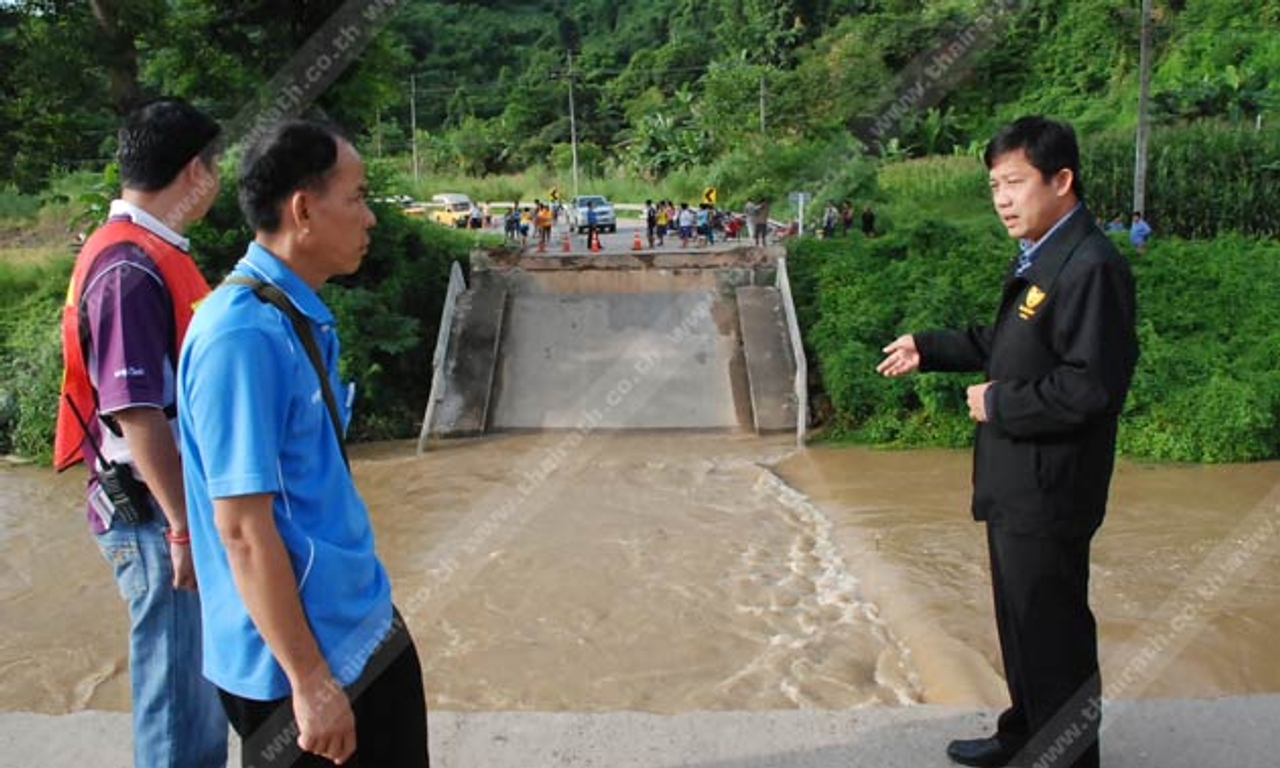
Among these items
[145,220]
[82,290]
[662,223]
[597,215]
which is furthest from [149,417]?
[597,215]

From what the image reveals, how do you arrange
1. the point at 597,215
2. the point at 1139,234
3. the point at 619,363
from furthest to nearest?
the point at 597,215, the point at 1139,234, the point at 619,363

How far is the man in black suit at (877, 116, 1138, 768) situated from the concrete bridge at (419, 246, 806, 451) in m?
9.90

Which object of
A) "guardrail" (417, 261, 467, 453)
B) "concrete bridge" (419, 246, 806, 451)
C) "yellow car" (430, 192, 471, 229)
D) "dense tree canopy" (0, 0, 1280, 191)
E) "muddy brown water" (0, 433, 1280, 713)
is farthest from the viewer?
"yellow car" (430, 192, 471, 229)

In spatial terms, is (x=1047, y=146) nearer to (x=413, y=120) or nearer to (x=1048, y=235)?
(x=1048, y=235)

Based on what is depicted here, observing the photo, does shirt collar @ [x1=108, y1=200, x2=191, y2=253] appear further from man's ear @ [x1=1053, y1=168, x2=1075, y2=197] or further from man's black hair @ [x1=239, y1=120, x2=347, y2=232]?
man's ear @ [x1=1053, y1=168, x2=1075, y2=197]

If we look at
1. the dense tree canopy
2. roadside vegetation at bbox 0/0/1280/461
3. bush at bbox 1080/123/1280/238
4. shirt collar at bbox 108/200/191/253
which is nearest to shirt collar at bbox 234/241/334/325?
shirt collar at bbox 108/200/191/253

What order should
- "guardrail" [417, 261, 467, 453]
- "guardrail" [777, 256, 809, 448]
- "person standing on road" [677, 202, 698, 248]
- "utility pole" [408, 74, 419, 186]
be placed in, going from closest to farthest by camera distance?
"guardrail" [777, 256, 809, 448] < "guardrail" [417, 261, 467, 453] < "person standing on road" [677, 202, 698, 248] < "utility pole" [408, 74, 419, 186]

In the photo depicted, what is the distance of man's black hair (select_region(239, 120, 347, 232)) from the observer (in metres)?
1.96

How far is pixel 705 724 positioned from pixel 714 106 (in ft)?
134

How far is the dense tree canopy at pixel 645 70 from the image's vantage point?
53.7 ft

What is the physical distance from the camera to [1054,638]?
2916 millimetres

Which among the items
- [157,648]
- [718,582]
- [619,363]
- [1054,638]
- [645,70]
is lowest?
[718,582]

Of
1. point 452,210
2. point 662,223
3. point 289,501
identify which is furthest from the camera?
point 452,210

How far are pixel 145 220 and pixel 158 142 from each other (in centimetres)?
20
